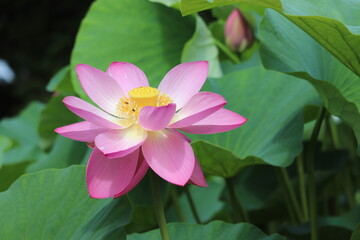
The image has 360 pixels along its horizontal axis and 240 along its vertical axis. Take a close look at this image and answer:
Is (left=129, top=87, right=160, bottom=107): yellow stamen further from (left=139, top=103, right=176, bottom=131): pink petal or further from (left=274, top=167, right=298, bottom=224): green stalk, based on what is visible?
(left=274, top=167, right=298, bottom=224): green stalk

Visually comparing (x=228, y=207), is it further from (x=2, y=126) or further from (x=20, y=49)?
(x=20, y=49)

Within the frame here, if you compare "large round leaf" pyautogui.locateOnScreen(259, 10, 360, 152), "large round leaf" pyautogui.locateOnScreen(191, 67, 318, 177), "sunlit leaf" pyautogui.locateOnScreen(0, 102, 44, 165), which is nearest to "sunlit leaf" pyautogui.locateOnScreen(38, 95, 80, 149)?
"sunlit leaf" pyautogui.locateOnScreen(0, 102, 44, 165)

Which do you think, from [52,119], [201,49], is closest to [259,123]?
[201,49]

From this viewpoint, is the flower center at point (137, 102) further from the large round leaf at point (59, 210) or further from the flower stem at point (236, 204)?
the flower stem at point (236, 204)

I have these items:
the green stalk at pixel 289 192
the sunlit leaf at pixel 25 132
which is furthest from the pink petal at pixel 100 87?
the sunlit leaf at pixel 25 132

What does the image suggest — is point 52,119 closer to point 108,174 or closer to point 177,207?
point 177,207

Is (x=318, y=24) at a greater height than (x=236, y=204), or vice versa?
(x=318, y=24)

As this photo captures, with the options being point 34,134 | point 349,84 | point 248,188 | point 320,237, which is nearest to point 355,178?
point 248,188
